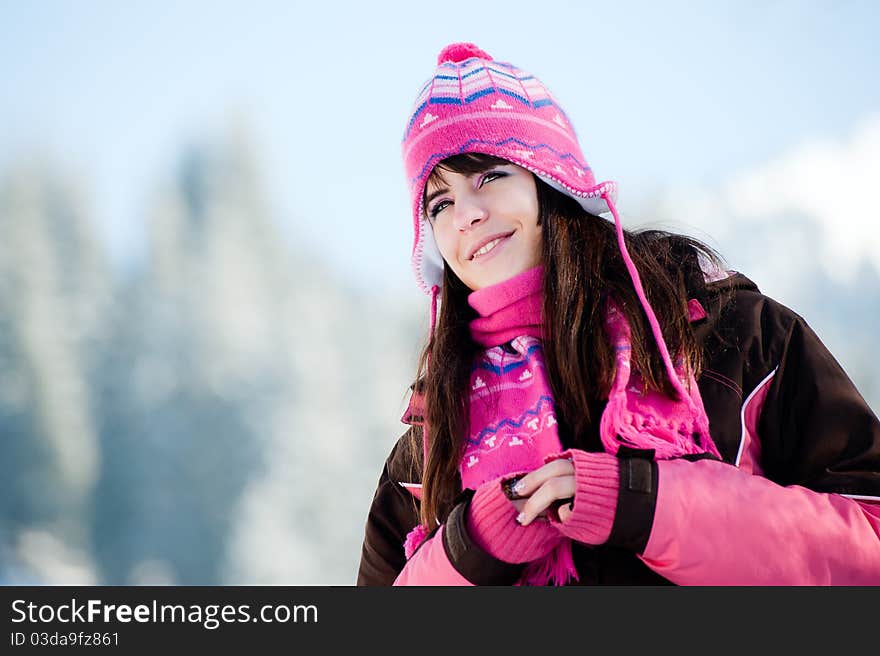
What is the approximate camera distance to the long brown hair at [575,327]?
1.36 m

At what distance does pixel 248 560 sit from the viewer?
4.04 metres

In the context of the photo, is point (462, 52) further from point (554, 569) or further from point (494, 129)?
point (554, 569)

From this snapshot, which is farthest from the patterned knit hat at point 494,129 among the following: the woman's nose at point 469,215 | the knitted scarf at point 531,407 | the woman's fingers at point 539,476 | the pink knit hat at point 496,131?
the woman's fingers at point 539,476

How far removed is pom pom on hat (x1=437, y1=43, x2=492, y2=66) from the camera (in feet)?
5.69

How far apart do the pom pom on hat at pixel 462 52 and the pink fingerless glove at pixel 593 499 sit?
3.18ft

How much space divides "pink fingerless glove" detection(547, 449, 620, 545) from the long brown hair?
0.22 m

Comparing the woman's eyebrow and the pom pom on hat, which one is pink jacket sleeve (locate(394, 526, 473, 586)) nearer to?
the woman's eyebrow

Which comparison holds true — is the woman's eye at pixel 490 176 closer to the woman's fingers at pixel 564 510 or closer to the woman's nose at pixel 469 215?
the woman's nose at pixel 469 215

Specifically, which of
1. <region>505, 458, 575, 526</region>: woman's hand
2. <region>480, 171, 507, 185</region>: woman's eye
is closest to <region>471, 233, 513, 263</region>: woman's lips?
<region>480, 171, 507, 185</region>: woman's eye

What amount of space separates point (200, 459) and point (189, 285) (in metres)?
1.00

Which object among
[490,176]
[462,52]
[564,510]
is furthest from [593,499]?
[462,52]

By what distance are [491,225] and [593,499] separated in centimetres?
58
